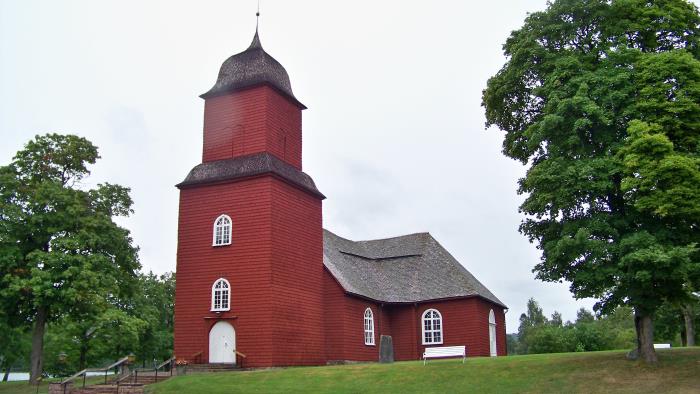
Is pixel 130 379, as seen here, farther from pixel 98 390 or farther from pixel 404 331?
pixel 404 331

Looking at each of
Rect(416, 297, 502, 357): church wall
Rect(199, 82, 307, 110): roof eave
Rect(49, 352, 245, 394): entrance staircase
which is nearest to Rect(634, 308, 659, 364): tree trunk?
Rect(416, 297, 502, 357): church wall

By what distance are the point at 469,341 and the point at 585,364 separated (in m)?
14.5

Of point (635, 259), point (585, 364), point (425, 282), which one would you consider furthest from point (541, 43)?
point (425, 282)

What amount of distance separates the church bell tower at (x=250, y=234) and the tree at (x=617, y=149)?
1084 centimetres

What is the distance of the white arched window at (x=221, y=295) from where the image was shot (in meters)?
28.0

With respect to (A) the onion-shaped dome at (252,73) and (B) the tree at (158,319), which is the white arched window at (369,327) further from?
(B) the tree at (158,319)

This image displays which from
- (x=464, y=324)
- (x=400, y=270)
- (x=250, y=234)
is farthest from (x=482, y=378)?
(x=400, y=270)

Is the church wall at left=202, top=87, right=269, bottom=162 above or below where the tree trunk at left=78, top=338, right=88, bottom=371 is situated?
above

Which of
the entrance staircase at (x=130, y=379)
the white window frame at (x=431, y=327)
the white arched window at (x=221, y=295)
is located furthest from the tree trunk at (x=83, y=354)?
the white window frame at (x=431, y=327)

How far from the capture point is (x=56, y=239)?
98.7 ft

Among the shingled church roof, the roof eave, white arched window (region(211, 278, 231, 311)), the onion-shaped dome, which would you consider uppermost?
the onion-shaped dome

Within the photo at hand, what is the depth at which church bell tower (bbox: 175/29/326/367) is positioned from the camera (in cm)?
2755

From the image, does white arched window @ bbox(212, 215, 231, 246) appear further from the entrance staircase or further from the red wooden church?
the entrance staircase

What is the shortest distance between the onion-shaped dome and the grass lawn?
13.7 metres
